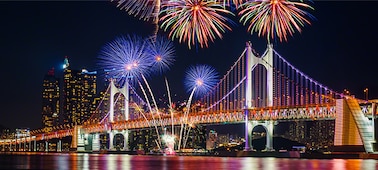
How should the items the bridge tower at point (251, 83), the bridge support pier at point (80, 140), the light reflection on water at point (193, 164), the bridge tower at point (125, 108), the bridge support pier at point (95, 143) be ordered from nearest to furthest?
the light reflection on water at point (193, 164), the bridge tower at point (251, 83), the bridge tower at point (125, 108), the bridge support pier at point (80, 140), the bridge support pier at point (95, 143)

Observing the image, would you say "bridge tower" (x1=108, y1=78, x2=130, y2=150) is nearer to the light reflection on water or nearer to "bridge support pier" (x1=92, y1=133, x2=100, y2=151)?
"bridge support pier" (x1=92, y1=133, x2=100, y2=151)

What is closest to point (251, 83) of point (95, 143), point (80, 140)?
point (95, 143)

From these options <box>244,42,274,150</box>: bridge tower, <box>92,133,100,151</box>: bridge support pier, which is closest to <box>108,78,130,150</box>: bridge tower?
<box>92,133,100,151</box>: bridge support pier

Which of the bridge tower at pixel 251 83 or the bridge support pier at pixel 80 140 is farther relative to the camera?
the bridge support pier at pixel 80 140

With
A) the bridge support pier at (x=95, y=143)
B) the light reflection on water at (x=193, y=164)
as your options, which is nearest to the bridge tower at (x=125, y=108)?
the bridge support pier at (x=95, y=143)

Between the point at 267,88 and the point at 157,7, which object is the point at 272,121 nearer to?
the point at 267,88

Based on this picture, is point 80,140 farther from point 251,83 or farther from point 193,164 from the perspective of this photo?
point 193,164

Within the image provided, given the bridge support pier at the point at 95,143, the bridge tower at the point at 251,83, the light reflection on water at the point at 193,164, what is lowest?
the bridge support pier at the point at 95,143

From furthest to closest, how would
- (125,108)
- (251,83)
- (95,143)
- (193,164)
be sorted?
(95,143) < (125,108) < (251,83) < (193,164)

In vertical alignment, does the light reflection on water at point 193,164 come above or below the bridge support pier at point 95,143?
above

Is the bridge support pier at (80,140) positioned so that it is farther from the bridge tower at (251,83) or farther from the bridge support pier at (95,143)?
the bridge tower at (251,83)

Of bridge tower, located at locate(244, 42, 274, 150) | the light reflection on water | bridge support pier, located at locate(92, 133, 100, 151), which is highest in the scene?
bridge tower, located at locate(244, 42, 274, 150)

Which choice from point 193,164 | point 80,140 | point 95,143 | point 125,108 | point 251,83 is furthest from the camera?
point 80,140
